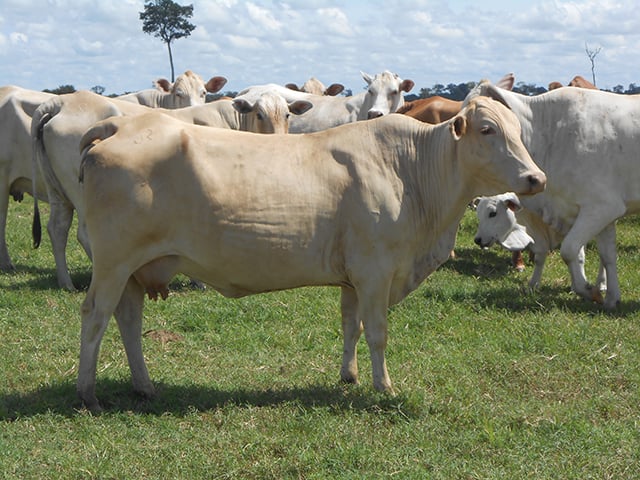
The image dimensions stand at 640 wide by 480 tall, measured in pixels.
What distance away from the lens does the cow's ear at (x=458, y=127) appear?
648cm

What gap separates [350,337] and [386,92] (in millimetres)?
10326

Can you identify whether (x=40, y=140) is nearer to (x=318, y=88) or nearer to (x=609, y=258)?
(x=609, y=258)

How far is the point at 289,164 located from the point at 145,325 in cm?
293

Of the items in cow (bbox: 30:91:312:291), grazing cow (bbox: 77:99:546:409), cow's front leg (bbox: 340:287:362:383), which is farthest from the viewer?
cow (bbox: 30:91:312:291)

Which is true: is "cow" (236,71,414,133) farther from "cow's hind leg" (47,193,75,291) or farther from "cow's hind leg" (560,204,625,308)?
"cow's hind leg" (560,204,625,308)

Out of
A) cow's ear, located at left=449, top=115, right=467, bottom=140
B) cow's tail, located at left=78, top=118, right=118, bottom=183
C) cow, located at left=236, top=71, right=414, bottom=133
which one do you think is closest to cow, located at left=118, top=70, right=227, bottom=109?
cow, located at left=236, top=71, right=414, bottom=133

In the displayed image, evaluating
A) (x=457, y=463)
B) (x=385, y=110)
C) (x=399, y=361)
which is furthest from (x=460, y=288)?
(x=385, y=110)

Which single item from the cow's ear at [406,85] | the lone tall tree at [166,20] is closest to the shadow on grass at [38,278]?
the cow's ear at [406,85]

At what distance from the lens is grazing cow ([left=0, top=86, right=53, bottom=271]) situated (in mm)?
11547

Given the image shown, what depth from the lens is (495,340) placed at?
8.23 meters

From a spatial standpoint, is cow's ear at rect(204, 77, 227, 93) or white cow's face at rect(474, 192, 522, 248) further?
cow's ear at rect(204, 77, 227, 93)

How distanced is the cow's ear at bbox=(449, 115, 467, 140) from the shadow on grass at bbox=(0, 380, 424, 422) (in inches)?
70.5

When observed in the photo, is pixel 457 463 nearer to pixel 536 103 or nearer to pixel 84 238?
pixel 536 103

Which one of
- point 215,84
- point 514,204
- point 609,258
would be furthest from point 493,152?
point 215,84
